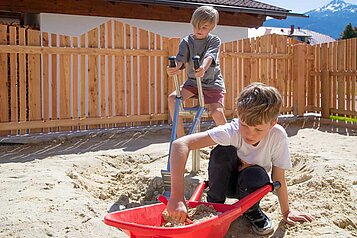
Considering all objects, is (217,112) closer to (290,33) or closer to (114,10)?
(114,10)

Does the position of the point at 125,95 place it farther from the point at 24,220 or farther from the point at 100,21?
the point at 24,220

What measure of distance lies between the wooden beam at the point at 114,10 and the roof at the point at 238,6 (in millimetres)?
296

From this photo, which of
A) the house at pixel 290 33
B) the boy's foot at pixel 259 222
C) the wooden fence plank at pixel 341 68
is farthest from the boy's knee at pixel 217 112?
the house at pixel 290 33

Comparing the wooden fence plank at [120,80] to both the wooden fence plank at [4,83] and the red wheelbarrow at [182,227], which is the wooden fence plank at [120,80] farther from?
the red wheelbarrow at [182,227]

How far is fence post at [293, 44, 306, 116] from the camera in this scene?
922 cm

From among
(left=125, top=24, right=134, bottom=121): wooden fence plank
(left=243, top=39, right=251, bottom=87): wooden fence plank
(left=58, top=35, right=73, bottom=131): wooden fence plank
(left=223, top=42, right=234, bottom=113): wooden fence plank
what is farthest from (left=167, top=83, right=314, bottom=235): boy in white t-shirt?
(left=243, top=39, right=251, bottom=87): wooden fence plank

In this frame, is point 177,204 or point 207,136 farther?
point 207,136

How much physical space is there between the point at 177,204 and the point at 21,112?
5020mm

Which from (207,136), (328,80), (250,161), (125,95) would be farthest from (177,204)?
(328,80)

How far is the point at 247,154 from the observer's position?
2.85 metres

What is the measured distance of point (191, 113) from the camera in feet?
13.8

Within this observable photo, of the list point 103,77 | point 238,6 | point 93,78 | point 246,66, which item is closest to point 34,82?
point 93,78

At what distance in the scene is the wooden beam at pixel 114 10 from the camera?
9.45 meters

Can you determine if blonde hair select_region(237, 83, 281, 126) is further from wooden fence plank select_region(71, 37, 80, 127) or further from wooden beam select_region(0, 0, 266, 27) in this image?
wooden beam select_region(0, 0, 266, 27)
